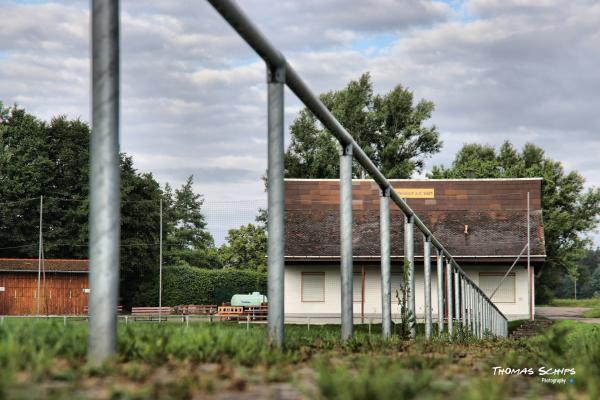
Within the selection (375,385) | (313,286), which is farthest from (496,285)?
(375,385)

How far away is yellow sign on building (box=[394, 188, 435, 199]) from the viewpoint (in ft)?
165

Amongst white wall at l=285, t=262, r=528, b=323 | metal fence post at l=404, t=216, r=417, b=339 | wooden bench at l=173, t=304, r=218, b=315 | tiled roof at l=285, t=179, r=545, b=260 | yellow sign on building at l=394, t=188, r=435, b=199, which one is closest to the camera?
metal fence post at l=404, t=216, r=417, b=339

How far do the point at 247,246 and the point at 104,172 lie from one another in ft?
250

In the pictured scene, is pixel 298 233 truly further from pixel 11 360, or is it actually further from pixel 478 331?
pixel 11 360

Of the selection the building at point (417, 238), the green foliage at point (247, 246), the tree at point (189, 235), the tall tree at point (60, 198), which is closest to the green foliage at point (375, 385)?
the building at point (417, 238)

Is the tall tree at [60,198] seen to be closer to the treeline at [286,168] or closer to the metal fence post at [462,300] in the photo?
the treeline at [286,168]

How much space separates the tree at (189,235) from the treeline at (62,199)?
2113 cm

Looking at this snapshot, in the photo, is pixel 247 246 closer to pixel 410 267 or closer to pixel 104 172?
pixel 410 267

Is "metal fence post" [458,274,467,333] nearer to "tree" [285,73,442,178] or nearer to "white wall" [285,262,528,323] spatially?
"white wall" [285,262,528,323]

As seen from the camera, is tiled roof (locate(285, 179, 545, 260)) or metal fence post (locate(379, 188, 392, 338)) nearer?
metal fence post (locate(379, 188, 392, 338))

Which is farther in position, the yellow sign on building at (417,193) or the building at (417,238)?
the yellow sign on building at (417,193)

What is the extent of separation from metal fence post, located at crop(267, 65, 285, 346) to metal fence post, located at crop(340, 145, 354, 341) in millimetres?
2245

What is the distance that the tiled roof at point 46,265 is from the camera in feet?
165

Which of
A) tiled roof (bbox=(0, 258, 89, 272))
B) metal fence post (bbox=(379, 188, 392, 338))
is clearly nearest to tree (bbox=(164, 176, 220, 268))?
tiled roof (bbox=(0, 258, 89, 272))
